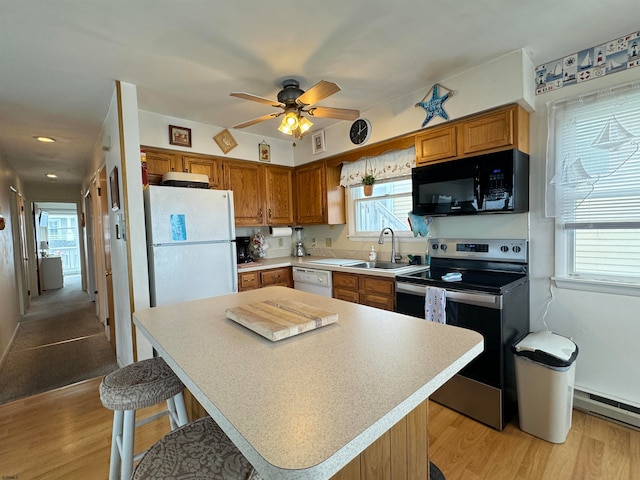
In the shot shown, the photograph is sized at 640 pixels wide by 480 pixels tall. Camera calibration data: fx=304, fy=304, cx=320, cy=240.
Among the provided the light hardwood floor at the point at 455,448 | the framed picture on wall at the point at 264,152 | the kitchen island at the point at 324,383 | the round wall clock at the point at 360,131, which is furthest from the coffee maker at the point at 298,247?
the kitchen island at the point at 324,383

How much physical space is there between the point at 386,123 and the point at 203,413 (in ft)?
8.48

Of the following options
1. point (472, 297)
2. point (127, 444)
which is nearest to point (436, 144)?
point (472, 297)

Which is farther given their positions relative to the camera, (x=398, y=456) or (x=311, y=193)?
(x=311, y=193)

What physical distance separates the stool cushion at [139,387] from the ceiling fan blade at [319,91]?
1660 mm

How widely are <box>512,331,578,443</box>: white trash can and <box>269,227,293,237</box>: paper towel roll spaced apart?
2.73 m

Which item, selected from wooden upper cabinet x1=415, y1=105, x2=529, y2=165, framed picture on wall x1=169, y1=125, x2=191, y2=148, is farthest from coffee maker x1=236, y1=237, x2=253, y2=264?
wooden upper cabinet x1=415, y1=105, x2=529, y2=165

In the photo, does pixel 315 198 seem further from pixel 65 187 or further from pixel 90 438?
pixel 65 187

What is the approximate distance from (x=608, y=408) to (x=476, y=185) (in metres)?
1.68

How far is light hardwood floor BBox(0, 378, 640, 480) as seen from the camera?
161cm

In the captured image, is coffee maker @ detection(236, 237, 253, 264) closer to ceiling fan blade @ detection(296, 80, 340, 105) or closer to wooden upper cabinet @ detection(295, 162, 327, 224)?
wooden upper cabinet @ detection(295, 162, 327, 224)

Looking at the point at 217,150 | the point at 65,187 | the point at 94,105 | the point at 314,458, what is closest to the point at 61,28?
the point at 94,105

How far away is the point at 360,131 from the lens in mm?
3004

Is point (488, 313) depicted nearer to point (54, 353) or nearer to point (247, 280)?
point (247, 280)

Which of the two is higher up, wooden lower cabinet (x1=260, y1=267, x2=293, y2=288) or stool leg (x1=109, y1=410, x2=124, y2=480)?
wooden lower cabinet (x1=260, y1=267, x2=293, y2=288)
